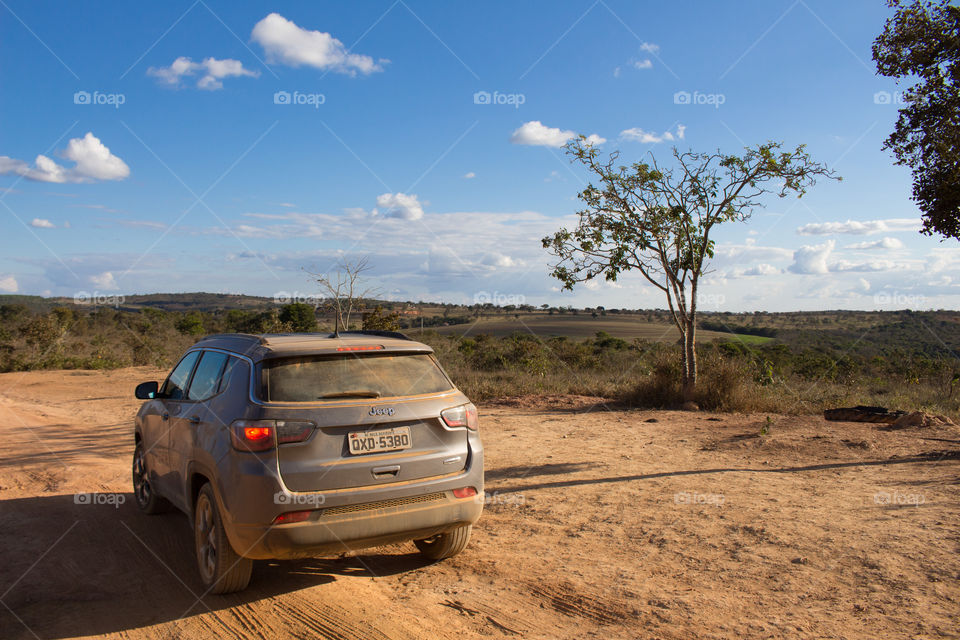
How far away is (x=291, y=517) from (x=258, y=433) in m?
0.55

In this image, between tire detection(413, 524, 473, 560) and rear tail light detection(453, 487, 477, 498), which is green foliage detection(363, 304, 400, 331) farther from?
rear tail light detection(453, 487, 477, 498)

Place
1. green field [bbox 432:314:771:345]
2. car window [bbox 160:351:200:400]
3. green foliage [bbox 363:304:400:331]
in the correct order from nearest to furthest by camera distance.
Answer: car window [bbox 160:351:200:400], green foliage [bbox 363:304:400:331], green field [bbox 432:314:771:345]

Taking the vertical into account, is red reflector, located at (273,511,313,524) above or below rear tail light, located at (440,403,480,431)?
below

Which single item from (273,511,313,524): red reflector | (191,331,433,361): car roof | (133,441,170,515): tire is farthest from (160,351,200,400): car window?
(273,511,313,524): red reflector

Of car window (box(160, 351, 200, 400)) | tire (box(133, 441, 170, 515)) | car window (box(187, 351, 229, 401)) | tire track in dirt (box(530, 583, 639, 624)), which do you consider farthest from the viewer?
tire (box(133, 441, 170, 515))

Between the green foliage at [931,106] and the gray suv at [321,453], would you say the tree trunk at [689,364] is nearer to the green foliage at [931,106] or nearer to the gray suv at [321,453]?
the green foliage at [931,106]

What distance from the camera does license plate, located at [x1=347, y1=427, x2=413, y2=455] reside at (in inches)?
162

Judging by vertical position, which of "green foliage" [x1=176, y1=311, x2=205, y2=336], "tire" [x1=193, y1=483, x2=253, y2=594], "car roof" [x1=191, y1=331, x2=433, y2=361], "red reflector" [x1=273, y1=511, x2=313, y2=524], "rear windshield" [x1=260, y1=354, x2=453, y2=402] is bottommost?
"tire" [x1=193, y1=483, x2=253, y2=594]

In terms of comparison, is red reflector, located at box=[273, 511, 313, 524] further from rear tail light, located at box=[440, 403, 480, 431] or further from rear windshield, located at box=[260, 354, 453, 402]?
rear tail light, located at box=[440, 403, 480, 431]

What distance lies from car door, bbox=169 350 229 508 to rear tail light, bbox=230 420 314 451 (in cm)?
47

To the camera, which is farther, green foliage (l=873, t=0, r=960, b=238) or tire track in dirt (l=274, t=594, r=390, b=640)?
green foliage (l=873, t=0, r=960, b=238)

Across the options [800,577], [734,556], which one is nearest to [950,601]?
[800,577]

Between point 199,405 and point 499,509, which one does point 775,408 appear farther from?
point 199,405

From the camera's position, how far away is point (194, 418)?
4.72 m
